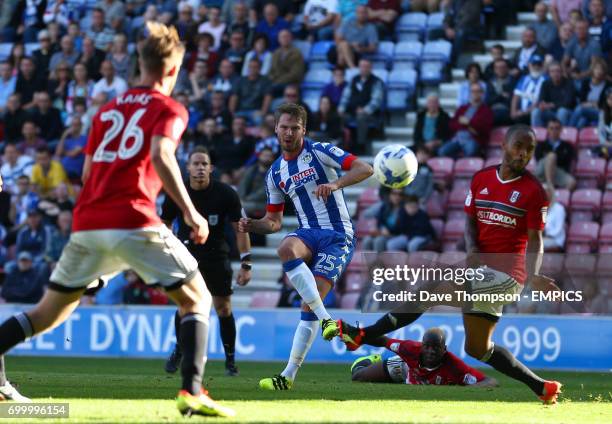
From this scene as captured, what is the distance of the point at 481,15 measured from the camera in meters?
20.9

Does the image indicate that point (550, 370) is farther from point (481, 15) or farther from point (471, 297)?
point (481, 15)

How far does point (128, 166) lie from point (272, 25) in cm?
1513

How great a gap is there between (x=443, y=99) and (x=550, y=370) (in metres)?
7.09

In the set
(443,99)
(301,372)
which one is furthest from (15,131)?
(301,372)

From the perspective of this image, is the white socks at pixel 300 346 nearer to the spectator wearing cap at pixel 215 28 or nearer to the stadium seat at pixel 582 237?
the stadium seat at pixel 582 237

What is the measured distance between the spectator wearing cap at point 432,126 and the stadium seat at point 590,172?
89.2 inches

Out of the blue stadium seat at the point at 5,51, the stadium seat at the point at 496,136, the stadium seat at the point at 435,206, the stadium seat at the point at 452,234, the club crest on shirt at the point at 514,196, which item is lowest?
the stadium seat at the point at 452,234

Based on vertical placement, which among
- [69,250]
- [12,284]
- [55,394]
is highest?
[69,250]

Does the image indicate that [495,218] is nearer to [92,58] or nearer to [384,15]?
[384,15]

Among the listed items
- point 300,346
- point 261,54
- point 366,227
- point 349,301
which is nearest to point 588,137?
point 366,227

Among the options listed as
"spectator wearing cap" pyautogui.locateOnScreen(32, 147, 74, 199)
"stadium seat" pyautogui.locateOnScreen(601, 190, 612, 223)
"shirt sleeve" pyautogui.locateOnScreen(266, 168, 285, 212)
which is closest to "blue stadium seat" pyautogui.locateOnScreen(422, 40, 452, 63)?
"stadium seat" pyautogui.locateOnScreen(601, 190, 612, 223)

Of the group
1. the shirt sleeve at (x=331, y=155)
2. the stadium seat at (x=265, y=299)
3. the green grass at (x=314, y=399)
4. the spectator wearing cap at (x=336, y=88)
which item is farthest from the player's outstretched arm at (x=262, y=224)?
the spectator wearing cap at (x=336, y=88)

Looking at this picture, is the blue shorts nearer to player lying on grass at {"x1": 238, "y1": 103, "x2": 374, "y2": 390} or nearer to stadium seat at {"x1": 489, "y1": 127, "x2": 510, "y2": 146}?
player lying on grass at {"x1": 238, "y1": 103, "x2": 374, "y2": 390}

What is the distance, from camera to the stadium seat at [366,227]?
18750 mm
